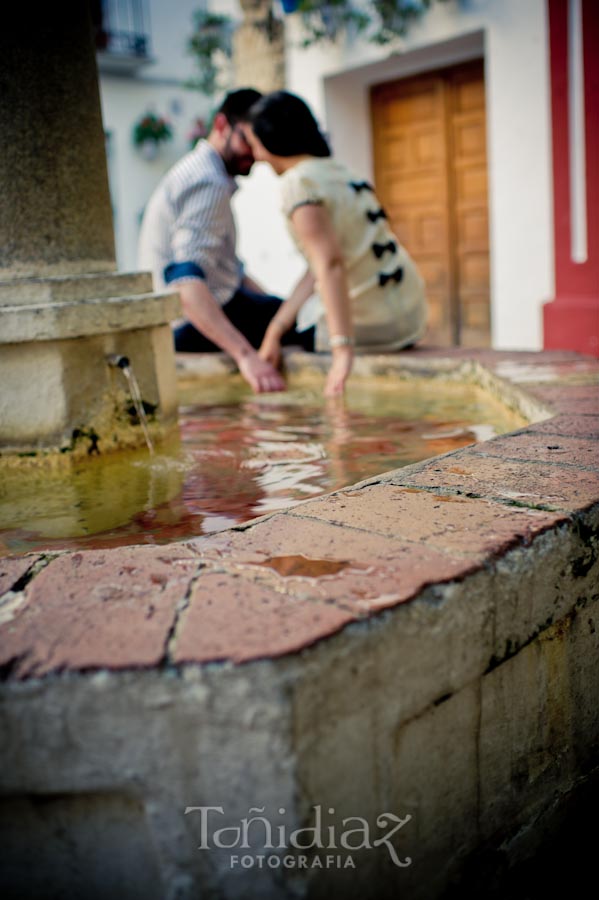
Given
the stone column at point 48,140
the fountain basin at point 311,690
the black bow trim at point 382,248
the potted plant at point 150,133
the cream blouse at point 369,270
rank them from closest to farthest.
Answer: the fountain basin at point 311,690 < the stone column at point 48,140 < the cream blouse at point 369,270 < the black bow trim at point 382,248 < the potted plant at point 150,133

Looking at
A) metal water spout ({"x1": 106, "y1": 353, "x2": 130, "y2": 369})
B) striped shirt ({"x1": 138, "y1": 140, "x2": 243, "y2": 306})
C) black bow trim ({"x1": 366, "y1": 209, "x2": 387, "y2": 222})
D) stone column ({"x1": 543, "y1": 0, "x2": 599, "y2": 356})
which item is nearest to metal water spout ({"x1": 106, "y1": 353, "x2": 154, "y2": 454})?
metal water spout ({"x1": 106, "y1": 353, "x2": 130, "y2": 369})

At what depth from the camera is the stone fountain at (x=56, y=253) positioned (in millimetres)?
2607

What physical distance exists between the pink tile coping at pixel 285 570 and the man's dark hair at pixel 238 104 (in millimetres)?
3054

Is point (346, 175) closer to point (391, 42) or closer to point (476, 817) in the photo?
point (476, 817)

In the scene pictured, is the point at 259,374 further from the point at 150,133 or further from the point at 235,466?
the point at 150,133

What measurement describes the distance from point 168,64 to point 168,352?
1574 cm

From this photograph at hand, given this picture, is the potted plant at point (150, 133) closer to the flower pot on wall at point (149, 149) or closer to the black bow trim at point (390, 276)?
the flower pot on wall at point (149, 149)

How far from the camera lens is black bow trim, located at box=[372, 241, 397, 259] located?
4.08 m

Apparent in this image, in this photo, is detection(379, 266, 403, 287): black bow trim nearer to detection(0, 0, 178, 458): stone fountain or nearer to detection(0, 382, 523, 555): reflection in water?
detection(0, 382, 523, 555): reflection in water

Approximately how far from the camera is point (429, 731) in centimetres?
133

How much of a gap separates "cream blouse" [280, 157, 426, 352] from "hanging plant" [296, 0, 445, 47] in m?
3.55

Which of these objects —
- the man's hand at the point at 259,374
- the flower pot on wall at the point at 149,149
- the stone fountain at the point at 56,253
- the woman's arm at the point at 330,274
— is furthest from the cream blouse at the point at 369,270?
the flower pot on wall at the point at 149,149

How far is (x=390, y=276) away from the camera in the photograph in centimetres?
417

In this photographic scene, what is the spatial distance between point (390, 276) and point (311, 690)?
3.26 m
